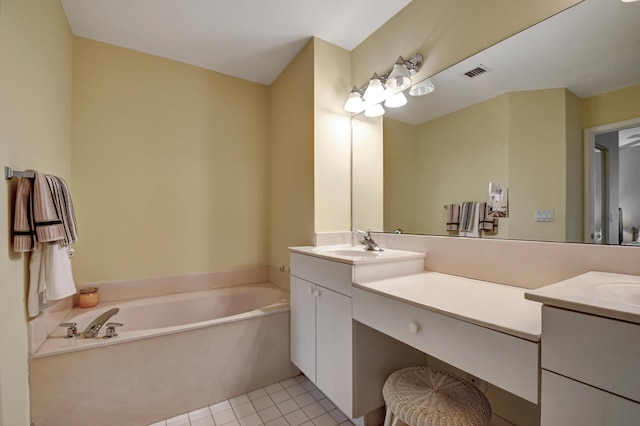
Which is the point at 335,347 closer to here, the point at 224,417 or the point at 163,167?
the point at 224,417

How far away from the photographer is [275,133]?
255 centimetres

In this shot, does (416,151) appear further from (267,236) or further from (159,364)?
(159,364)

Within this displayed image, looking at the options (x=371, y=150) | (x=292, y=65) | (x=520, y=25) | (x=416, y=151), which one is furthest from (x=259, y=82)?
(x=520, y=25)

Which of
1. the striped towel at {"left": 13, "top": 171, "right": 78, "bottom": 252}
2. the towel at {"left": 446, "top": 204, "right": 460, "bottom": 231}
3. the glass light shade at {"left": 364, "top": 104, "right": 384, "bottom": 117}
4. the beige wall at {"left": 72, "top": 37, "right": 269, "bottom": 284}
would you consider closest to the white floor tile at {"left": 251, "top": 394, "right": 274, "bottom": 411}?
the beige wall at {"left": 72, "top": 37, "right": 269, "bottom": 284}

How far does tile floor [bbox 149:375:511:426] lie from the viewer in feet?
4.89

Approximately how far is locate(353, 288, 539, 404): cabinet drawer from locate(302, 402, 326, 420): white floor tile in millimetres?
810

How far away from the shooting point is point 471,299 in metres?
1.00

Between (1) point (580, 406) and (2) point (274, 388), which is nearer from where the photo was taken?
(1) point (580, 406)

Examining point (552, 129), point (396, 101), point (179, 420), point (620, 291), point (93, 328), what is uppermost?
point (396, 101)

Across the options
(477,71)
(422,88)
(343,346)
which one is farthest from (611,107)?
(343,346)

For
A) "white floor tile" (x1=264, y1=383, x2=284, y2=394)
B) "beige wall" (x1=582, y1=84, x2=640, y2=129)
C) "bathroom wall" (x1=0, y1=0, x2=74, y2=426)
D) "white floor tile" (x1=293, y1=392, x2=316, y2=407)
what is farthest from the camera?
"white floor tile" (x1=264, y1=383, x2=284, y2=394)

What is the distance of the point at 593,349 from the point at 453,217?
0.89 meters

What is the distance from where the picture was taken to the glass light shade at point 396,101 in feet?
5.65

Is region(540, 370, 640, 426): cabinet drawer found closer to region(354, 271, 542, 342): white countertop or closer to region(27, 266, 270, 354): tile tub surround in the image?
region(354, 271, 542, 342): white countertop
